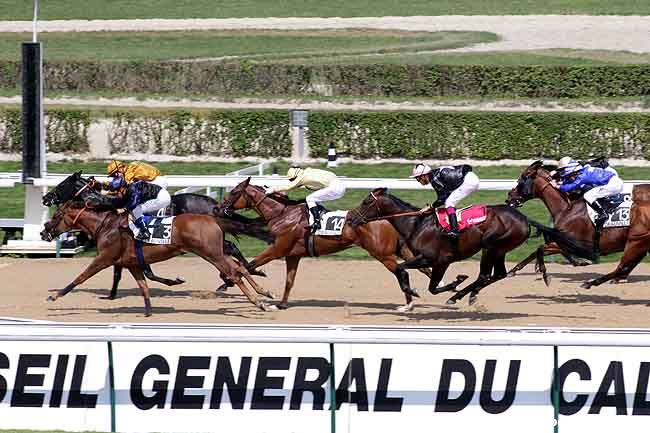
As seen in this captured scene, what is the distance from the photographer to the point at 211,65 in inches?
1032

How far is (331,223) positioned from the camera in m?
11.8

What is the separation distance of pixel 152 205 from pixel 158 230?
35 cm

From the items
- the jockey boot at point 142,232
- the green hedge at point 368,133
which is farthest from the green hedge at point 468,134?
the jockey boot at point 142,232

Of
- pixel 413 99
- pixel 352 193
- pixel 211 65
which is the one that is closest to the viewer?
pixel 352 193

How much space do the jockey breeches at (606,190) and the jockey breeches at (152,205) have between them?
375 cm

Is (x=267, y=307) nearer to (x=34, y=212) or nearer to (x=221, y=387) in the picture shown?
(x=34, y=212)

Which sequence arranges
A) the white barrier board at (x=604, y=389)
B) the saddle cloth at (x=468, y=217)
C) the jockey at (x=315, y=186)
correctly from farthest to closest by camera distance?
the jockey at (x=315, y=186)
the saddle cloth at (x=468, y=217)
the white barrier board at (x=604, y=389)

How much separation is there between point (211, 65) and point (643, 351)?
19.8m

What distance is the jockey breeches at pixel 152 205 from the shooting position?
11616 mm

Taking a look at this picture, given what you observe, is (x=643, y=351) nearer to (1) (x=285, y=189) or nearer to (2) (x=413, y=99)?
(1) (x=285, y=189)

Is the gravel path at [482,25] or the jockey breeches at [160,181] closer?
the jockey breeches at [160,181]

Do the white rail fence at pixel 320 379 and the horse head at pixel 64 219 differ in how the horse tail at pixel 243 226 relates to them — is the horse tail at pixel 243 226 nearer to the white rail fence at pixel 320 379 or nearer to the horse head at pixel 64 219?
the horse head at pixel 64 219

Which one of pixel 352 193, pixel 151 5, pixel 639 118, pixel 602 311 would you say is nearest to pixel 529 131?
pixel 639 118

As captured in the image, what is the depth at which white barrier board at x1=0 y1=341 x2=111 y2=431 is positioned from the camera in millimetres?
7289
